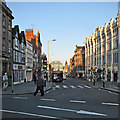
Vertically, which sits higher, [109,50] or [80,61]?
[109,50]

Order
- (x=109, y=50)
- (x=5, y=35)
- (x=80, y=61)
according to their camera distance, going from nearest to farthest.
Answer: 1. (x=5, y=35)
2. (x=109, y=50)
3. (x=80, y=61)

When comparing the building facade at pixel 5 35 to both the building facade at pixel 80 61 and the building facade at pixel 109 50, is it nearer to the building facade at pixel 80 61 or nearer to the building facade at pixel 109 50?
the building facade at pixel 109 50

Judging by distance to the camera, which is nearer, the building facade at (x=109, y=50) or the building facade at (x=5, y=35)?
the building facade at (x=5, y=35)

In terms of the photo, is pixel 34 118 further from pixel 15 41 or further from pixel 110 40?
pixel 110 40

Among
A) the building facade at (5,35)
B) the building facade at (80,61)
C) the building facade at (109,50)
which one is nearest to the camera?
the building facade at (5,35)

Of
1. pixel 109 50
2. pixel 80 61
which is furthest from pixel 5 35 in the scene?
pixel 80 61

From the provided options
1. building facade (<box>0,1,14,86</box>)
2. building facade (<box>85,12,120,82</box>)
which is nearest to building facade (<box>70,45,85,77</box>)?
building facade (<box>85,12,120,82</box>)

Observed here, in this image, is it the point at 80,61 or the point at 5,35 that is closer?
the point at 5,35

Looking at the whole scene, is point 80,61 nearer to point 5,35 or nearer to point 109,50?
point 109,50

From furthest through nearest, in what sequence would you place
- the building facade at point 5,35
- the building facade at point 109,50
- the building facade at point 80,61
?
the building facade at point 80,61, the building facade at point 109,50, the building facade at point 5,35

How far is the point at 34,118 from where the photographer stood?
7.83m

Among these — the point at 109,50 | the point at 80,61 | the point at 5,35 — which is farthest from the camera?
the point at 80,61

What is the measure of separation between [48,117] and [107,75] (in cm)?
4243

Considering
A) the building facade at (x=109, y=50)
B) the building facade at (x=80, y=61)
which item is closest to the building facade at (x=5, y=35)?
the building facade at (x=109, y=50)
